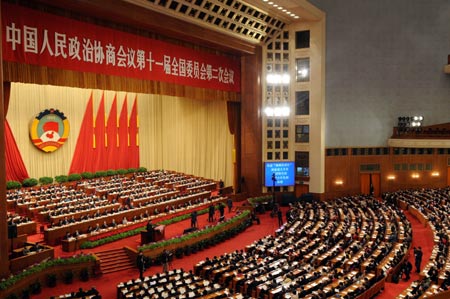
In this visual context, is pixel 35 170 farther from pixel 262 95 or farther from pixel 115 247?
pixel 262 95

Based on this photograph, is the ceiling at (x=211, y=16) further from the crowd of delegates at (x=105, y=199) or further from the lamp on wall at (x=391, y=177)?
the lamp on wall at (x=391, y=177)

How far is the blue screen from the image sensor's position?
71.5 ft

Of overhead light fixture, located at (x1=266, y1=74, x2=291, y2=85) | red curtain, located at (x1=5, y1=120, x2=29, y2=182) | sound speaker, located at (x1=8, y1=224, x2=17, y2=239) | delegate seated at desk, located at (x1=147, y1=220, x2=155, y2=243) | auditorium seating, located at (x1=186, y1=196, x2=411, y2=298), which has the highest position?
overhead light fixture, located at (x1=266, y1=74, x2=291, y2=85)

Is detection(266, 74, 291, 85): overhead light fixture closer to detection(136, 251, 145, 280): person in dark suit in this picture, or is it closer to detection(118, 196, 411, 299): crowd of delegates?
detection(118, 196, 411, 299): crowd of delegates

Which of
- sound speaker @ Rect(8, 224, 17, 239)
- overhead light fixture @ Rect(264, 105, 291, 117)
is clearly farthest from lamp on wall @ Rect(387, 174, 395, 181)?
sound speaker @ Rect(8, 224, 17, 239)

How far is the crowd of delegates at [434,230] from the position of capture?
9562 millimetres

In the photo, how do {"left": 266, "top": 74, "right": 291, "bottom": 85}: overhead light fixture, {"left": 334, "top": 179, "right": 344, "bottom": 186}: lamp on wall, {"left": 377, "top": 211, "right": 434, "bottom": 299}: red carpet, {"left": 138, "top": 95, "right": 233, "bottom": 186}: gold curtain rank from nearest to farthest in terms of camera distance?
{"left": 377, "top": 211, "right": 434, "bottom": 299}: red carpet < {"left": 266, "top": 74, "right": 291, "bottom": 85}: overhead light fixture < {"left": 334, "top": 179, "right": 344, "bottom": 186}: lamp on wall < {"left": 138, "top": 95, "right": 233, "bottom": 186}: gold curtain

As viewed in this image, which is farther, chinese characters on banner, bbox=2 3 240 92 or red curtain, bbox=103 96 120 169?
red curtain, bbox=103 96 120 169

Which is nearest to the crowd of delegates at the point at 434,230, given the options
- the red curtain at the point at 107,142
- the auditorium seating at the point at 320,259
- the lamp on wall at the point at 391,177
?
the auditorium seating at the point at 320,259

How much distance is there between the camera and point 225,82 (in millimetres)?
21078

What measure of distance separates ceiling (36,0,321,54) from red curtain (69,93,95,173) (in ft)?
26.0

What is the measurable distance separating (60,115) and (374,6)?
17455 mm

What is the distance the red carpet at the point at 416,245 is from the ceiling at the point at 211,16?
1073cm

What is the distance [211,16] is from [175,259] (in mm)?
10154
